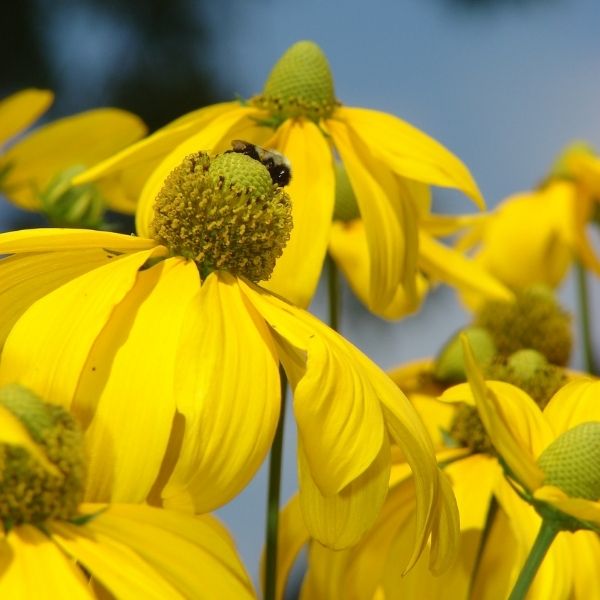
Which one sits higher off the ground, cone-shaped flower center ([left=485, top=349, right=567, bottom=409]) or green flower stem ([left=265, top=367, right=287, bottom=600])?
cone-shaped flower center ([left=485, top=349, right=567, bottom=409])

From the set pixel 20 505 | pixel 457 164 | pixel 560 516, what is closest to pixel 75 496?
pixel 20 505

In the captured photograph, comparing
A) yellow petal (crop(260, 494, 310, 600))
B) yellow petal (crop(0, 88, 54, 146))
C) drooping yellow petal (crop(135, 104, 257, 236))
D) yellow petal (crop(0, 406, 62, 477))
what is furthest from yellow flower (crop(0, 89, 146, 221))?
yellow petal (crop(0, 406, 62, 477))

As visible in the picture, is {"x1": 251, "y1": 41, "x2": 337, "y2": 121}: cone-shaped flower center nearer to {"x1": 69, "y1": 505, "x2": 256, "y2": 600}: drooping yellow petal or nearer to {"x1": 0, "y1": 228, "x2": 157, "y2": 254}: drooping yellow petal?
{"x1": 0, "y1": 228, "x2": 157, "y2": 254}: drooping yellow petal

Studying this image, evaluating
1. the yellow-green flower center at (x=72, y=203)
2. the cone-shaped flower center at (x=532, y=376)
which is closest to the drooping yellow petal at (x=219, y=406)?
the cone-shaped flower center at (x=532, y=376)

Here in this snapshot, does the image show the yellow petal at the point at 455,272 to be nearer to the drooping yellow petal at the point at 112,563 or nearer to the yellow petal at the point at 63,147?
the yellow petal at the point at 63,147

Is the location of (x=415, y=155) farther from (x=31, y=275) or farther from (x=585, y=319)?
(x=585, y=319)
